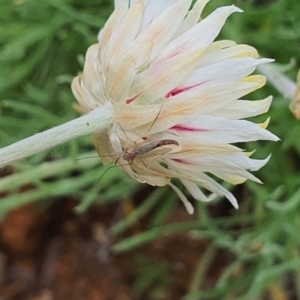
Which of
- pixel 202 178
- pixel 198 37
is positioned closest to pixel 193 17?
pixel 198 37

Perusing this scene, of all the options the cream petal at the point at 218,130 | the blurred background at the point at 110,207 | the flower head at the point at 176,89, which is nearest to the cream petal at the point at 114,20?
the flower head at the point at 176,89

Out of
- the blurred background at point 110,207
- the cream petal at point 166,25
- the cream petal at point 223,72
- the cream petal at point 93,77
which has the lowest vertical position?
the blurred background at point 110,207

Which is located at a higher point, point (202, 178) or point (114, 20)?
point (114, 20)

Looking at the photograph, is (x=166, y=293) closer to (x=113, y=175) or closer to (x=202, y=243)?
(x=202, y=243)

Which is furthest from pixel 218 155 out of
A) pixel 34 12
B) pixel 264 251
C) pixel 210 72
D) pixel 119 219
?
pixel 119 219

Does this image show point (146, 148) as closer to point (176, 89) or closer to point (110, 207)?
point (176, 89)

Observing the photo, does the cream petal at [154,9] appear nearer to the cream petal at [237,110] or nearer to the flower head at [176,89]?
the flower head at [176,89]
